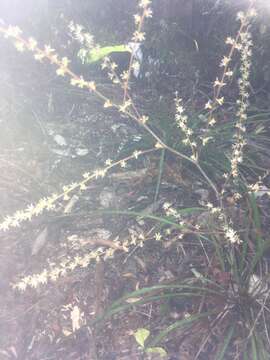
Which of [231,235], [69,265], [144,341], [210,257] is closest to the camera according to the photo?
[231,235]

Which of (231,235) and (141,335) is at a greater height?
(231,235)

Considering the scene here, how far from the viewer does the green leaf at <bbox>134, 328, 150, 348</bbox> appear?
2230 mm

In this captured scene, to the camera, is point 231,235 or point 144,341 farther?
point 144,341

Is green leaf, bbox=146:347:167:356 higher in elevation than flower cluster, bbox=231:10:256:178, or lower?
lower

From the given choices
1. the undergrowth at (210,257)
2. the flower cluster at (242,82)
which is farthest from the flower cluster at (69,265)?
the flower cluster at (242,82)

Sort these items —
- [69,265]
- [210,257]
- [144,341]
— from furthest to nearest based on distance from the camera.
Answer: [210,257] < [69,265] < [144,341]

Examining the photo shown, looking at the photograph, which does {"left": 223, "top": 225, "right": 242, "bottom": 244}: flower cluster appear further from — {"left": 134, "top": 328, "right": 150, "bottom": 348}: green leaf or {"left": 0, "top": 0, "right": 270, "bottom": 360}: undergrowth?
{"left": 134, "top": 328, "right": 150, "bottom": 348}: green leaf

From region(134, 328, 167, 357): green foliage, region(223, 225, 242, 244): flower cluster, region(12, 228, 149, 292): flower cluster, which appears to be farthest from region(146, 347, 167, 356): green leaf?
region(223, 225, 242, 244): flower cluster

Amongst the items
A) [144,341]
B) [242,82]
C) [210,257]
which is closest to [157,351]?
[144,341]

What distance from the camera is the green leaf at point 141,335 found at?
7.32 feet

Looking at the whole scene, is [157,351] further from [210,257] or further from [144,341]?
[210,257]

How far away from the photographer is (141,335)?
225 cm

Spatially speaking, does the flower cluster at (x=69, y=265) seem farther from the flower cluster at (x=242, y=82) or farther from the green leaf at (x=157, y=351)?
the flower cluster at (x=242, y=82)

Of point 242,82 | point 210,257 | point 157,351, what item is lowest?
point 157,351
